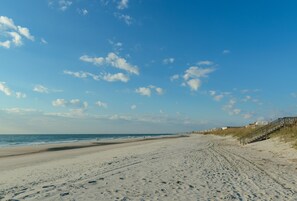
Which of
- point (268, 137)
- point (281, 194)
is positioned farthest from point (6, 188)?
point (268, 137)

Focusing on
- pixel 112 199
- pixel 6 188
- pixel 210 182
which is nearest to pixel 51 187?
pixel 6 188

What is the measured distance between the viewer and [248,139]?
39.2m

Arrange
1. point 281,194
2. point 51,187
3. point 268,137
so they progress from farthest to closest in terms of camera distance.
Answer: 1. point 268,137
2. point 51,187
3. point 281,194

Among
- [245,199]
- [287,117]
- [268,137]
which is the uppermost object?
[287,117]

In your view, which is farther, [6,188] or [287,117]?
[287,117]

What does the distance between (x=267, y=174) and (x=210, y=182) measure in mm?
3848

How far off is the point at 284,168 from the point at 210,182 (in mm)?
6592

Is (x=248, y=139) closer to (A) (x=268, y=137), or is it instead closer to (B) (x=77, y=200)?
(A) (x=268, y=137)

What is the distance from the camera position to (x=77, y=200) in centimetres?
922

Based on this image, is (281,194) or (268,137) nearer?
(281,194)

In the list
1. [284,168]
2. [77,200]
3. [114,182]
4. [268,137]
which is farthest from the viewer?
[268,137]

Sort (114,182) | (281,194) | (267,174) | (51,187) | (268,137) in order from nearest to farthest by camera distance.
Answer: (281,194), (51,187), (114,182), (267,174), (268,137)

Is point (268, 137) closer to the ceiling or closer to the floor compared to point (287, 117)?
closer to the floor

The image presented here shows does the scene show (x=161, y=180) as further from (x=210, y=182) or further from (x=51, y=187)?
(x=51, y=187)
